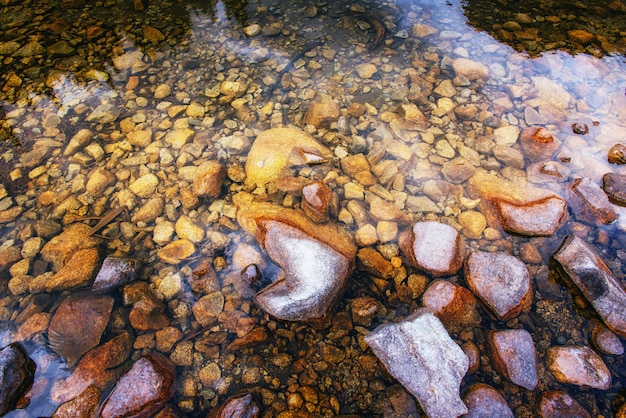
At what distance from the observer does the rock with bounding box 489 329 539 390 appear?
1.76 metres

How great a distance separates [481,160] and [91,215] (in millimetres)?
2711

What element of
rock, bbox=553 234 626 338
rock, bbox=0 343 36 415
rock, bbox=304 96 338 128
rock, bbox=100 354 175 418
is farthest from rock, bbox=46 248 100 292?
rock, bbox=553 234 626 338

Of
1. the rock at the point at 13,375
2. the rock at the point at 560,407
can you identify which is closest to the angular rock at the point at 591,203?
the rock at the point at 560,407

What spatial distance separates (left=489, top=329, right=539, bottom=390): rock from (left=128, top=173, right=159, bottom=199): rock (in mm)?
2292

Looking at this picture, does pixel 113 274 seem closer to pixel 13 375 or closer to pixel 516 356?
pixel 13 375

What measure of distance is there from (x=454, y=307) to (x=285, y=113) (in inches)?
74.2

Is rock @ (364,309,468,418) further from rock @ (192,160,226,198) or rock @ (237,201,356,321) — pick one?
rock @ (192,160,226,198)

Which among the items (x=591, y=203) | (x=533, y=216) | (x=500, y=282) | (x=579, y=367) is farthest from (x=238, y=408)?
(x=591, y=203)

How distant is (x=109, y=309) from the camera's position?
202 centimetres

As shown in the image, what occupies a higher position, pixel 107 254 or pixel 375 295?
pixel 107 254

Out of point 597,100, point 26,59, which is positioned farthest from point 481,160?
point 26,59

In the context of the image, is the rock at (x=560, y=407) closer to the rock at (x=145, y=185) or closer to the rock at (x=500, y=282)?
the rock at (x=500, y=282)

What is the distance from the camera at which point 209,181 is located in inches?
95.5

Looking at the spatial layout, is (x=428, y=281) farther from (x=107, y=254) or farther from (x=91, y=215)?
(x=91, y=215)
